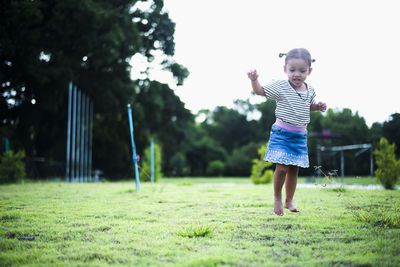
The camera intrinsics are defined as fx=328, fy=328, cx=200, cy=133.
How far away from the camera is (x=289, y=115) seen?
116 inches

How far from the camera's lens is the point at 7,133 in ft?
47.4

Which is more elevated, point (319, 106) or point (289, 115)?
point (319, 106)

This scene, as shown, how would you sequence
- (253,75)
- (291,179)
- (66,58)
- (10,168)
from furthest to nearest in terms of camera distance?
(66,58) < (10,168) < (291,179) < (253,75)

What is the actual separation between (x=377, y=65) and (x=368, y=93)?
30cm

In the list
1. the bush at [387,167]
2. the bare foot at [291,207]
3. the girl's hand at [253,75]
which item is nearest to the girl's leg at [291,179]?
the bare foot at [291,207]

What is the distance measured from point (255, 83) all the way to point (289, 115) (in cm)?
42

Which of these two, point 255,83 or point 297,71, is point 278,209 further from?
point 297,71

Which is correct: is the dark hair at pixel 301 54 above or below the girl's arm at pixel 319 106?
above

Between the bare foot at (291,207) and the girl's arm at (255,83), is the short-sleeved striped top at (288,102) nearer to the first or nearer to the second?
the girl's arm at (255,83)

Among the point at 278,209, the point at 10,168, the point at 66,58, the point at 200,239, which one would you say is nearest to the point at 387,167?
the point at 278,209

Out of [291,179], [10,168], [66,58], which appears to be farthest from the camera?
[66,58]

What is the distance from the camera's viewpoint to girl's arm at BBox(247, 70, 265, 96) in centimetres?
287

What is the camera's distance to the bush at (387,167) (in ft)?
19.9

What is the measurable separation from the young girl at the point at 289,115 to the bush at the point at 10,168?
29.5ft
